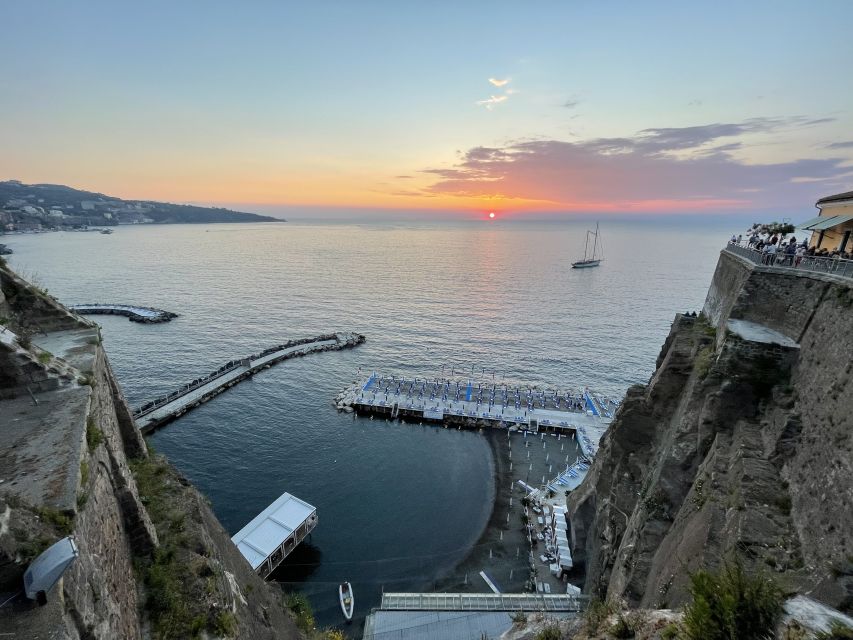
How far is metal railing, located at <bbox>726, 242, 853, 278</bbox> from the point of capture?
15945 mm

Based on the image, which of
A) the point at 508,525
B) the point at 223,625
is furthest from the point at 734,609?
the point at 508,525

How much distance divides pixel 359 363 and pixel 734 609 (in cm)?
6201

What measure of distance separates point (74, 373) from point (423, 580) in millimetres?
26217

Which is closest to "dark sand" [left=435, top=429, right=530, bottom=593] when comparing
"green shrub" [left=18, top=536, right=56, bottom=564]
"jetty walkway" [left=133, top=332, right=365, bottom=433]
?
"green shrub" [left=18, top=536, right=56, bottom=564]

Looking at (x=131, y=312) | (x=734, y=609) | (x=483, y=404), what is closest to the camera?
(x=734, y=609)

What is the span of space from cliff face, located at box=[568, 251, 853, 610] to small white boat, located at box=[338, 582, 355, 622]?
15157 millimetres

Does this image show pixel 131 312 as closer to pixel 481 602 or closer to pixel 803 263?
pixel 481 602

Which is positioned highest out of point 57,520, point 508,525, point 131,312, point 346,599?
point 57,520

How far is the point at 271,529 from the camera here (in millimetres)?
30062

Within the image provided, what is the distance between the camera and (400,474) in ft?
133

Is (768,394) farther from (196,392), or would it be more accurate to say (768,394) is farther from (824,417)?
(196,392)

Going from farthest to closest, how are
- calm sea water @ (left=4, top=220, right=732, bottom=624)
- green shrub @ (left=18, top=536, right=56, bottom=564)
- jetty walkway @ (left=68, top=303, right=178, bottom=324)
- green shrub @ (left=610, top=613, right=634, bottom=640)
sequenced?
1. jetty walkway @ (left=68, top=303, right=178, bottom=324)
2. calm sea water @ (left=4, top=220, right=732, bottom=624)
3. green shrub @ (left=610, top=613, right=634, bottom=640)
4. green shrub @ (left=18, top=536, right=56, bottom=564)

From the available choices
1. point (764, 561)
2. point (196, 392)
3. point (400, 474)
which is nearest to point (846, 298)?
point (764, 561)

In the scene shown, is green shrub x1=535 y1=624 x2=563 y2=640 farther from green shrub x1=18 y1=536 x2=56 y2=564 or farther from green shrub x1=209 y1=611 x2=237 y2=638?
green shrub x1=18 y1=536 x2=56 y2=564
